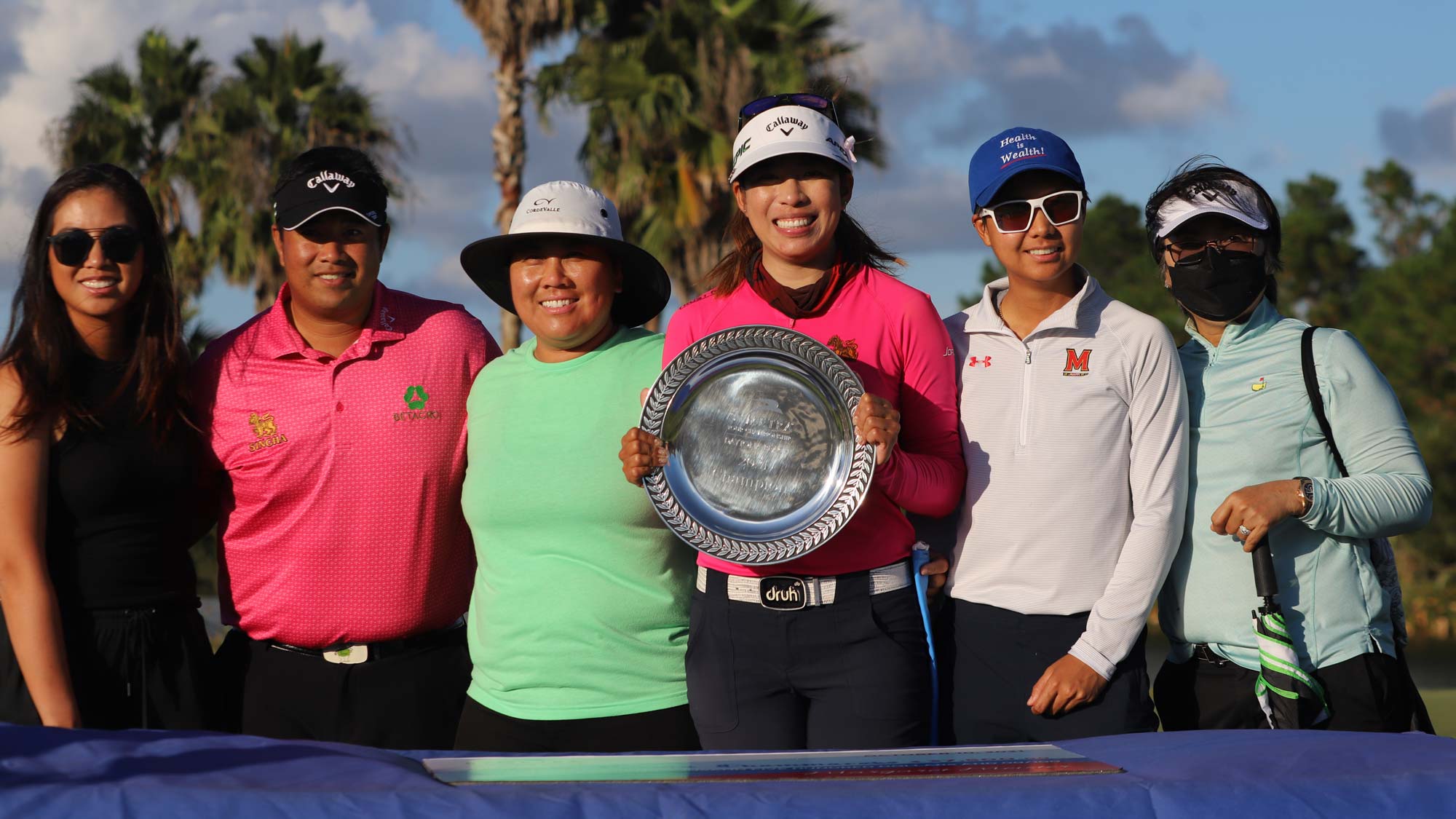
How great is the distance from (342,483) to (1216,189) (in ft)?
8.08

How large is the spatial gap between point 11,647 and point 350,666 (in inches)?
33.2

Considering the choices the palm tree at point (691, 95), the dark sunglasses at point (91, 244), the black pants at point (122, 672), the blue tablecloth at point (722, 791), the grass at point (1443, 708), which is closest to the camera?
the blue tablecloth at point (722, 791)

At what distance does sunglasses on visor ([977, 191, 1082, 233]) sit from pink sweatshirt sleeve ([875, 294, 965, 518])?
11.2 inches

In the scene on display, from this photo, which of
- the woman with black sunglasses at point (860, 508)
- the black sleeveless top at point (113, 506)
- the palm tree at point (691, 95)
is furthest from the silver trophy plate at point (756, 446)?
the palm tree at point (691, 95)

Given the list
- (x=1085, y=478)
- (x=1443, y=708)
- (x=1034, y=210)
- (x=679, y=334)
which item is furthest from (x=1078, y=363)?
(x=1443, y=708)

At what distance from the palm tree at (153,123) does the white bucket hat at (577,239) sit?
1760 cm

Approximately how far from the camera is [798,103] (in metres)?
3.51

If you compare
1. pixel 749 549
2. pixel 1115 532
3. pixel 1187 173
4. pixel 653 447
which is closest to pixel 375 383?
pixel 653 447

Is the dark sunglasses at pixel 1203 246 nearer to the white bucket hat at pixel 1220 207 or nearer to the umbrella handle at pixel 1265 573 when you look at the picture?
the white bucket hat at pixel 1220 207

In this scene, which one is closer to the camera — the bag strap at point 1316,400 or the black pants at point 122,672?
the bag strap at point 1316,400

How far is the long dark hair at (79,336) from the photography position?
3.53 m

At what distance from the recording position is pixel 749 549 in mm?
3223

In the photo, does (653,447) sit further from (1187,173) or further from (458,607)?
(1187,173)

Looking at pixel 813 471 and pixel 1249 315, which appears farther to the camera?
pixel 1249 315
